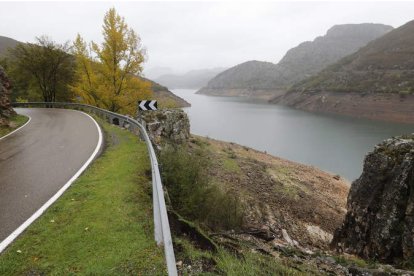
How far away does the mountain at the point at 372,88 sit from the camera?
77312 mm

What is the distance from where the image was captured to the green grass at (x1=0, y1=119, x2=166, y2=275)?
169 inches

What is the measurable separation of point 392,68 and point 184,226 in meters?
121

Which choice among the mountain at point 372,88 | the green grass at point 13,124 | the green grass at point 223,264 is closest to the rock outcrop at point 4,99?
the green grass at point 13,124

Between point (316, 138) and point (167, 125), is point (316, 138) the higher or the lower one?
the lower one

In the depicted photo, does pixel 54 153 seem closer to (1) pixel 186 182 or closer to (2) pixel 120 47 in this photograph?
(1) pixel 186 182

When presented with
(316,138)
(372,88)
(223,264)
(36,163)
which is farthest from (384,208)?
(372,88)

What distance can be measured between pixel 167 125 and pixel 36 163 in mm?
8628

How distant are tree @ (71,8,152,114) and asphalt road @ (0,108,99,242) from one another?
10182 millimetres

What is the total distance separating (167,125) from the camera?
57.8 ft

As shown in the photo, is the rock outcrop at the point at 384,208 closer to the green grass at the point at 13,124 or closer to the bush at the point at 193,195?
the bush at the point at 193,195

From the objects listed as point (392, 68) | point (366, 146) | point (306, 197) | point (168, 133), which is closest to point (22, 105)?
point (168, 133)

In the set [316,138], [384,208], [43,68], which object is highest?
[43,68]

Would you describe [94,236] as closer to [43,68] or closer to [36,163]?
[36,163]

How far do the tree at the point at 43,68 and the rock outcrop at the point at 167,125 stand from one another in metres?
23.8
